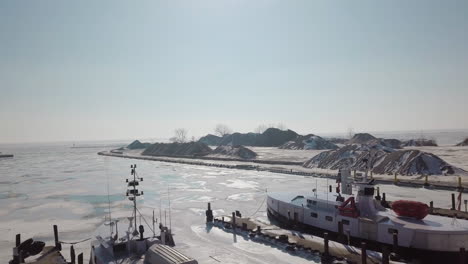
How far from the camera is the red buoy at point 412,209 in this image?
962 inches

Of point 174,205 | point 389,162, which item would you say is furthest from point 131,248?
point 389,162

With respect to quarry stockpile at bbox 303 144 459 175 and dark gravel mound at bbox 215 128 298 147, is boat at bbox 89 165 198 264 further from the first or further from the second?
dark gravel mound at bbox 215 128 298 147

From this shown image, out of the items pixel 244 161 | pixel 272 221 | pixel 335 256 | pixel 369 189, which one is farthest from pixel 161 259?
pixel 244 161

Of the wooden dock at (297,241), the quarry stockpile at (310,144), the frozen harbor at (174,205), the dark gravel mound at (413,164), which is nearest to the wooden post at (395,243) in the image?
the wooden dock at (297,241)

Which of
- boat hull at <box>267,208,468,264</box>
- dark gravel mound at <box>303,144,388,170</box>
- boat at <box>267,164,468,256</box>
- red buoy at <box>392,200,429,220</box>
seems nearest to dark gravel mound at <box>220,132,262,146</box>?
dark gravel mound at <box>303,144,388,170</box>

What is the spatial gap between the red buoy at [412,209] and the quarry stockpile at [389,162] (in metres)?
27.0

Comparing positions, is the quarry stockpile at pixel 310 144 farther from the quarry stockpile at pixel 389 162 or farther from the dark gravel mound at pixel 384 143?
the quarry stockpile at pixel 389 162

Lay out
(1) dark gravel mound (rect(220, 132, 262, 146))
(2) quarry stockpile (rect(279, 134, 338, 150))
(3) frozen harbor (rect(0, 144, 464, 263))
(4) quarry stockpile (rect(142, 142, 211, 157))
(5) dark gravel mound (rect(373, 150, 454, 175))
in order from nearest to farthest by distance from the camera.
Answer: (3) frozen harbor (rect(0, 144, 464, 263)) < (5) dark gravel mound (rect(373, 150, 454, 175)) < (4) quarry stockpile (rect(142, 142, 211, 157)) < (2) quarry stockpile (rect(279, 134, 338, 150)) < (1) dark gravel mound (rect(220, 132, 262, 146))

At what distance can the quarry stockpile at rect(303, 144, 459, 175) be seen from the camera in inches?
2454

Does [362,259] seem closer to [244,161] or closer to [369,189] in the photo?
[369,189]

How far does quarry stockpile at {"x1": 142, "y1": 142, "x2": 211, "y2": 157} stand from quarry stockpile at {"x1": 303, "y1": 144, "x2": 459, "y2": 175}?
63027mm

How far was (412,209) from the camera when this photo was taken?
24578mm

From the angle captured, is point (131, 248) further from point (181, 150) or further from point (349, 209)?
point (181, 150)

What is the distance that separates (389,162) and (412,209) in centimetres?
4747
